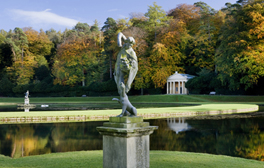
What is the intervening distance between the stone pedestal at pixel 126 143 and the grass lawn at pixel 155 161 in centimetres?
181

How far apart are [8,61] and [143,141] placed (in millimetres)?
75111

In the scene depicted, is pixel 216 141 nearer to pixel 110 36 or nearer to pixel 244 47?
pixel 244 47

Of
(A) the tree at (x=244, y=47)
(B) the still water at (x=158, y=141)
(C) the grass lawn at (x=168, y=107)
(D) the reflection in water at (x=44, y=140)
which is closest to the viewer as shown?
(B) the still water at (x=158, y=141)

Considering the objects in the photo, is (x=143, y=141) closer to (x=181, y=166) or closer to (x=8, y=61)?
(x=181, y=166)

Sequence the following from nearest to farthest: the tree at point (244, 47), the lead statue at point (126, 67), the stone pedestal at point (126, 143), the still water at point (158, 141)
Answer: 1. the stone pedestal at point (126, 143)
2. the lead statue at point (126, 67)
3. the still water at point (158, 141)
4. the tree at point (244, 47)

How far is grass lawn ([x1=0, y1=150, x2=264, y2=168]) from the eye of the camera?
6844 mm

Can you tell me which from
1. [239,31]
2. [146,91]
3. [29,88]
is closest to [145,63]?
[146,91]

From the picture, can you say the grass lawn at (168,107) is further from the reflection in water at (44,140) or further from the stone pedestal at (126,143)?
the stone pedestal at (126,143)

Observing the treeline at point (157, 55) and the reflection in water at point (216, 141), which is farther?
the treeline at point (157, 55)

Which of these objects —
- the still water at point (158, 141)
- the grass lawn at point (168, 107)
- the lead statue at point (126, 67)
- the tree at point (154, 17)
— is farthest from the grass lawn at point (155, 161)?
the tree at point (154, 17)

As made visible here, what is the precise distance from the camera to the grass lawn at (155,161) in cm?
684

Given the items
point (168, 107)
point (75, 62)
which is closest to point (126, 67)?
point (168, 107)

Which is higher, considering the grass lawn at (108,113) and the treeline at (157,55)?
the treeline at (157,55)

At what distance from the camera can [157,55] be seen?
52219mm
